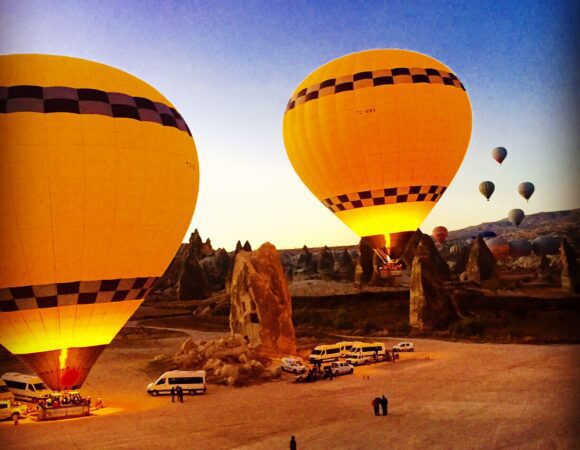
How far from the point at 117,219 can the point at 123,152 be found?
6.67 feet

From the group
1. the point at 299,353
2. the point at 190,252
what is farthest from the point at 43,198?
the point at 190,252

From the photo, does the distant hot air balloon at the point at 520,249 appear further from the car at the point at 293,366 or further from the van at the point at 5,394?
the van at the point at 5,394

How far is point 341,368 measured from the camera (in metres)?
27.2

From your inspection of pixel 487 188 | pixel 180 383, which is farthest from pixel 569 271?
pixel 180 383

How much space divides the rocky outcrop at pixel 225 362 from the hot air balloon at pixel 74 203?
897cm

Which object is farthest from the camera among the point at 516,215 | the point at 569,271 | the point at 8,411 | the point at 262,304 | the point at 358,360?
the point at 516,215

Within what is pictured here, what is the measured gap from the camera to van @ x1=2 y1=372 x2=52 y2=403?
22.7 metres

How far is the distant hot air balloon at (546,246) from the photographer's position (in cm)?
10638

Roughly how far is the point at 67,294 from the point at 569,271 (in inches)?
2396

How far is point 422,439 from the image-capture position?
15508mm

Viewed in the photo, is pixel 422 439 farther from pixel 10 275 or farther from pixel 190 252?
pixel 190 252

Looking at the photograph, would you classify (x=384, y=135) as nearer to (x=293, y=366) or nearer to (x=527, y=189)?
(x=293, y=366)

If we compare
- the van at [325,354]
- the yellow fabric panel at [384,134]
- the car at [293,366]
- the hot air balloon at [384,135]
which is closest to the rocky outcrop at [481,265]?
the van at [325,354]

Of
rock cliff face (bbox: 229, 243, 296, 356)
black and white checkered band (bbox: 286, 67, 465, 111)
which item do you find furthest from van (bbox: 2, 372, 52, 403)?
black and white checkered band (bbox: 286, 67, 465, 111)
